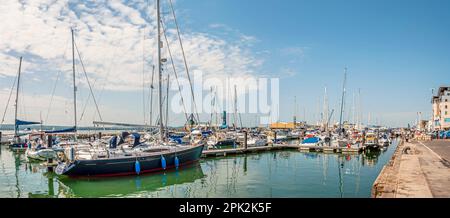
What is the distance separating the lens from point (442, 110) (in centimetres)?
8438

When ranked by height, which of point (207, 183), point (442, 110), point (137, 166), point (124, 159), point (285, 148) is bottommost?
point (285, 148)

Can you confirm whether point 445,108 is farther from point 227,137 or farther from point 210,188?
point 210,188

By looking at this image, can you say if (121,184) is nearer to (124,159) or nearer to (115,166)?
(115,166)

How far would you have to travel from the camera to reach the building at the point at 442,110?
8186 centimetres

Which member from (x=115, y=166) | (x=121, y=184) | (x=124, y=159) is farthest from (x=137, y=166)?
(x=121, y=184)

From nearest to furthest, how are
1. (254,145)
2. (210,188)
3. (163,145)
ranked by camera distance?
(210,188)
(163,145)
(254,145)

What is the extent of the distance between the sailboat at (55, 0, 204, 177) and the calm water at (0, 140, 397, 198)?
66 cm

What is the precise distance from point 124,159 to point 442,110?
94241 mm

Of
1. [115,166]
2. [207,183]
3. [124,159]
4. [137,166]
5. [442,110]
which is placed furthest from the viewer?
[442,110]

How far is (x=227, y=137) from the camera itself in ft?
180

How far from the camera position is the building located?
81863mm
